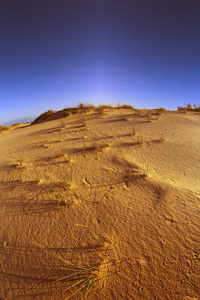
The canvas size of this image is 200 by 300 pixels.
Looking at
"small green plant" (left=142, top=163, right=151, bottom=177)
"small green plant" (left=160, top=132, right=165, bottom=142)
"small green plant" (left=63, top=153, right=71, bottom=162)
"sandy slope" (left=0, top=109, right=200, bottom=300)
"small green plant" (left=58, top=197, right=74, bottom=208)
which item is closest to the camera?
"sandy slope" (left=0, top=109, right=200, bottom=300)

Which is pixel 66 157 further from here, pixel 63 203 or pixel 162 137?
pixel 162 137

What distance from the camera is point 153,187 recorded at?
2416 mm

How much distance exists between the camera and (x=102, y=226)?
1.85 meters

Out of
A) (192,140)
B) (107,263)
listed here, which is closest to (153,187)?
(107,263)

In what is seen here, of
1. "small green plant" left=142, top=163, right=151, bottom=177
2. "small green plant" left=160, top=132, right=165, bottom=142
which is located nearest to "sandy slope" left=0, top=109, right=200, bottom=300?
"small green plant" left=142, top=163, right=151, bottom=177

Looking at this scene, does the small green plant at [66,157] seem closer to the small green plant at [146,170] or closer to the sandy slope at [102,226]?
the sandy slope at [102,226]

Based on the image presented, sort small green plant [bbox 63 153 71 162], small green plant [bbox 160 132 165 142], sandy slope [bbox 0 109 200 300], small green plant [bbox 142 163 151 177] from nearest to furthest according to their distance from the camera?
sandy slope [bbox 0 109 200 300] → small green plant [bbox 142 163 151 177] → small green plant [bbox 63 153 71 162] → small green plant [bbox 160 132 165 142]

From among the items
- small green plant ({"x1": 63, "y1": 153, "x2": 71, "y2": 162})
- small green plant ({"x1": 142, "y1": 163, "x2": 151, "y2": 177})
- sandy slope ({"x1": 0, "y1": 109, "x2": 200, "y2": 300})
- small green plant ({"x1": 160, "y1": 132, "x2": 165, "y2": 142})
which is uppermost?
small green plant ({"x1": 160, "y1": 132, "x2": 165, "y2": 142})

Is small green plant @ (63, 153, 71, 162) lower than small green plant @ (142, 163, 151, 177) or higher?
higher

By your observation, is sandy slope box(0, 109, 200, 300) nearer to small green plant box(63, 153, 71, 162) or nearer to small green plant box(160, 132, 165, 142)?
small green plant box(63, 153, 71, 162)

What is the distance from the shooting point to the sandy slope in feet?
4.53

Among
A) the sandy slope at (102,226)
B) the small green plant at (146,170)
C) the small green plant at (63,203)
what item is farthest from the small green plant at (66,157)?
the small green plant at (146,170)

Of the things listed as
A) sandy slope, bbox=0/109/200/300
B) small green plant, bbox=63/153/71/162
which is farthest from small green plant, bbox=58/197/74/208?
small green plant, bbox=63/153/71/162

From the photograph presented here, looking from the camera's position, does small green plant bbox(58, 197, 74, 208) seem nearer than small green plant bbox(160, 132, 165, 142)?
Yes
